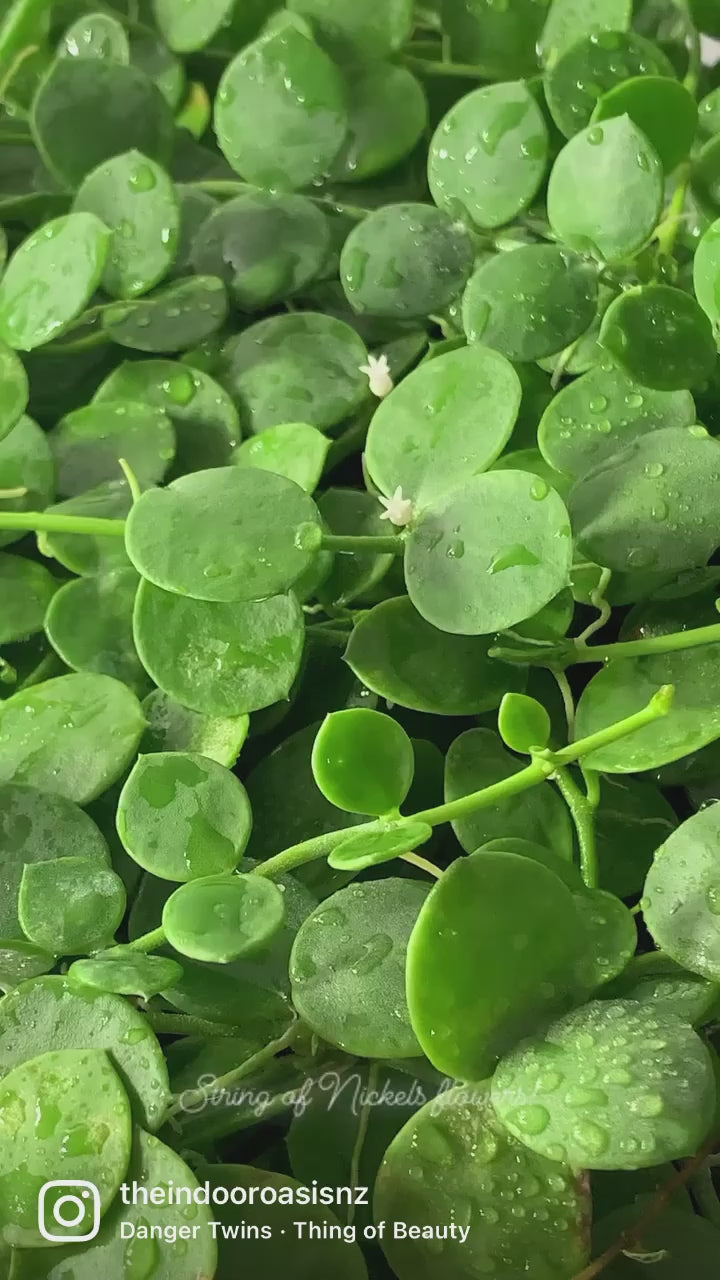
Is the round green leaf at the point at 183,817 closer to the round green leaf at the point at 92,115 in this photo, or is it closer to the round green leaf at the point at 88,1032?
the round green leaf at the point at 88,1032

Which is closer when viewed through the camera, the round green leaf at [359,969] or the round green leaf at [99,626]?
the round green leaf at [359,969]

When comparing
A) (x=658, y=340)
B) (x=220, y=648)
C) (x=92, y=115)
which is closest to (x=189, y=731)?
(x=220, y=648)

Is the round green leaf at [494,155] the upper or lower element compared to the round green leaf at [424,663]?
upper

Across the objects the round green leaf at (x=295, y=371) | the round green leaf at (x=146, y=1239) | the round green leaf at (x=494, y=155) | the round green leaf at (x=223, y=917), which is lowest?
the round green leaf at (x=146, y=1239)

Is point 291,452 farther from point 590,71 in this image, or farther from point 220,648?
point 590,71

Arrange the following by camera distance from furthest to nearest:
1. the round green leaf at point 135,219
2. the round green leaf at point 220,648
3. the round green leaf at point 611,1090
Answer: the round green leaf at point 135,219
the round green leaf at point 220,648
the round green leaf at point 611,1090

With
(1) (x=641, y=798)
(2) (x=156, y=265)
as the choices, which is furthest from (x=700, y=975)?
(2) (x=156, y=265)

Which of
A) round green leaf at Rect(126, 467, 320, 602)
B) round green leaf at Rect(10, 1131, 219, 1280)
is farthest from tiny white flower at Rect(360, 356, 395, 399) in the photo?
round green leaf at Rect(10, 1131, 219, 1280)

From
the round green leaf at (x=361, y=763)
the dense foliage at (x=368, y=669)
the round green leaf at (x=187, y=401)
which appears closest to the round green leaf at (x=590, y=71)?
the dense foliage at (x=368, y=669)
